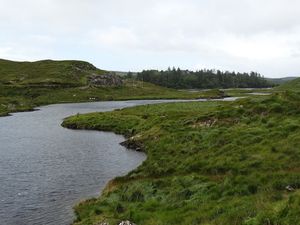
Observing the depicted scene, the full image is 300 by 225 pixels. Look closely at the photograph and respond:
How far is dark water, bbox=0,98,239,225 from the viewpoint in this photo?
110 ft

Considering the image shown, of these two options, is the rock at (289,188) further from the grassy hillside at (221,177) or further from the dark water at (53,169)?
the dark water at (53,169)

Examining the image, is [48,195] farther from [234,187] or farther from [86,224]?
[234,187]

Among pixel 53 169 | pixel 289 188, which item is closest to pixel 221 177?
pixel 289 188

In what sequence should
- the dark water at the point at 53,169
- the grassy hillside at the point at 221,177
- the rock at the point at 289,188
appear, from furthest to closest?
the dark water at the point at 53,169 < the rock at the point at 289,188 < the grassy hillside at the point at 221,177

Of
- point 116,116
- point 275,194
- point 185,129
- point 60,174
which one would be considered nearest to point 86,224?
point 275,194

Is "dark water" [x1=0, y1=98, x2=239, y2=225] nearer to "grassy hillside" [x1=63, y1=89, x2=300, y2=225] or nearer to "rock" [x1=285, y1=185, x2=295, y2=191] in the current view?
"grassy hillside" [x1=63, y1=89, x2=300, y2=225]

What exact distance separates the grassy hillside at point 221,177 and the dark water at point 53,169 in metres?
3.17

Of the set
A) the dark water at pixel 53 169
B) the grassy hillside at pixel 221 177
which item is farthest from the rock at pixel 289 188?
the dark water at pixel 53 169

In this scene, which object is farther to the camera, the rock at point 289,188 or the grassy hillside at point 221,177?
the rock at point 289,188

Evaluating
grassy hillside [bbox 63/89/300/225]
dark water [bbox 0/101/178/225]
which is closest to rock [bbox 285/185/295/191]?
grassy hillside [bbox 63/89/300/225]

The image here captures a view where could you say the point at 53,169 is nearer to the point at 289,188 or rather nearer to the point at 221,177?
the point at 221,177

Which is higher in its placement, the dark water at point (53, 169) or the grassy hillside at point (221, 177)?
the grassy hillside at point (221, 177)

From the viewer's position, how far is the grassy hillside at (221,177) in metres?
23.0

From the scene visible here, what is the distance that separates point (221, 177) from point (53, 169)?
2421cm
